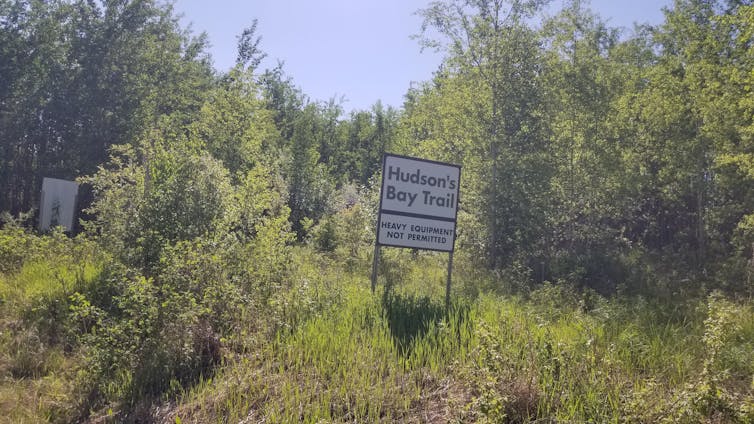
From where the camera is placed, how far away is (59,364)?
5.89 meters

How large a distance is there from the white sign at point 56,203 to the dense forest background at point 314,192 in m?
0.83

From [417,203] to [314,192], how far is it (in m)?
16.2

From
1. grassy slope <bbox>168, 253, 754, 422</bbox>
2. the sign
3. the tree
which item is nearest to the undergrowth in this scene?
grassy slope <bbox>168, 253, 754, 422</bbox>

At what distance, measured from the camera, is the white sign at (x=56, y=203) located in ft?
51.3

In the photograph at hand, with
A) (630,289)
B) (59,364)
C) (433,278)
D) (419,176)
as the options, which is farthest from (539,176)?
(59,364)

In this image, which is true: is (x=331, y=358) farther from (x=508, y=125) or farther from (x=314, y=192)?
(x=314, y=192)

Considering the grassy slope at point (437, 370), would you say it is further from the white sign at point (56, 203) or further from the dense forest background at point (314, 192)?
the white sign at point (56, 203)

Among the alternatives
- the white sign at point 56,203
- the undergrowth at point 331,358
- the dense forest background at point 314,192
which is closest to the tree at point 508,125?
the dense forest background at point 314,192

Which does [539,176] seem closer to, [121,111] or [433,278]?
[433,278]

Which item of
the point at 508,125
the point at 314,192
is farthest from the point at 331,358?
the point at 314,192

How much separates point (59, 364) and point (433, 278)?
6.95m

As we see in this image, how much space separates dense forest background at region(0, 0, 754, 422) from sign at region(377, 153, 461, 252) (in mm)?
942

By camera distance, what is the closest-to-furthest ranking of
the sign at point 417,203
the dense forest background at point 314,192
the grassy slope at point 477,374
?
the grassy slope at point 477,374 < the dense forest background at point 314,192 < the sign at point 417,203

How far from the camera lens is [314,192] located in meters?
23.2
